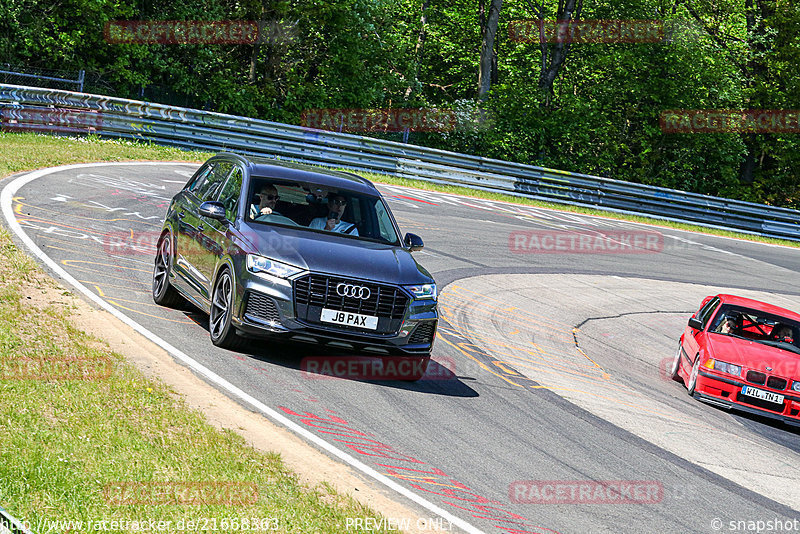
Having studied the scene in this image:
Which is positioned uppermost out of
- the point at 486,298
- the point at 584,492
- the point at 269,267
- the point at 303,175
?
the point at 303,175

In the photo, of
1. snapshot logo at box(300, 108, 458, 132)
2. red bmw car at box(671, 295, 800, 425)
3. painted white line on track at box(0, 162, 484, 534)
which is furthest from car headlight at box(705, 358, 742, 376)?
snapshot logo at box(300, 108, 458, 132)

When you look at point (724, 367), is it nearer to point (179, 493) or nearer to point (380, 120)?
point (179, 493)

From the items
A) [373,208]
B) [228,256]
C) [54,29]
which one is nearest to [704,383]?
[373,208]

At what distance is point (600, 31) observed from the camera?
41344mm

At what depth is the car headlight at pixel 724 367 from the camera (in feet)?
38.4

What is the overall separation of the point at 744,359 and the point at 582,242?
12.6 meters

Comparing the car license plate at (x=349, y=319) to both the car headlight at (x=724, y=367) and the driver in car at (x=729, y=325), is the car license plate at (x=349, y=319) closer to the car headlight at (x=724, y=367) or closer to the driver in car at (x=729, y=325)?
the car headlight at (x=724, y=367)

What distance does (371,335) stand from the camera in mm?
8883

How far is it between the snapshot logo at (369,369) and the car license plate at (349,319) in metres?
0.56

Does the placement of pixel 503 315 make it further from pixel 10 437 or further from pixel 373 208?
pixel 10 437

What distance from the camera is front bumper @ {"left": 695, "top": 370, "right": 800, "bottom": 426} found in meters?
11.4

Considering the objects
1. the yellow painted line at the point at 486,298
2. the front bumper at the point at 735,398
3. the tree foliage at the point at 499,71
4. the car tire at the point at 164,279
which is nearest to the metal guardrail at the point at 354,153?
the tree foliage at the point at 499,71

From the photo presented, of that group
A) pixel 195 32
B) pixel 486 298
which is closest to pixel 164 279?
pixel 486 298

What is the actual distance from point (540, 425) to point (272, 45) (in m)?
27.4
